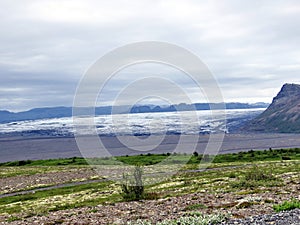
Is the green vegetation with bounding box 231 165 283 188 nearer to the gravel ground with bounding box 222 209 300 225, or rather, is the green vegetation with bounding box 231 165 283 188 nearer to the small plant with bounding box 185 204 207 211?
the small plant with bounding box 185 204 207 211

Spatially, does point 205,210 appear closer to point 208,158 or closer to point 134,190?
point 134,190

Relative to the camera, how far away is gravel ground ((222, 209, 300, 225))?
17.9 metres

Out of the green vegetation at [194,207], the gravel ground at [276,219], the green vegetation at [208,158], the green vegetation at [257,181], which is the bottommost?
Answer: the green vegetation at [208,158]

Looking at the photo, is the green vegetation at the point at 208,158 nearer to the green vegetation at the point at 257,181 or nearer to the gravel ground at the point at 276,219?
the green vegetation at the point at 257,181

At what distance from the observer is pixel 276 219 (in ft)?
61.0

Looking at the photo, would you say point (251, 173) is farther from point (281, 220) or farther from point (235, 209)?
point (281, 220)

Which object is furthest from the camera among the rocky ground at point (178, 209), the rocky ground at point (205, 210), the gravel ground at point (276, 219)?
the rocky ground at point (178, 209)

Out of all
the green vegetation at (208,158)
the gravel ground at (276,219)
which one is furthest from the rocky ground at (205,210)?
the green vegetation at (208,158)

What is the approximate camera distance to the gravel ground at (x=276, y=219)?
17859 millimetres

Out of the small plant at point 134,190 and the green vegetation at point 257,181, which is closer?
the small plant at point 134,190

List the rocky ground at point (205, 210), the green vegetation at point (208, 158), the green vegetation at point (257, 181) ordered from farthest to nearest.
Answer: the green vegetation at point (208, 158) → the green vegetation at point (257, 181) → the rocky ground at point (205, 210)

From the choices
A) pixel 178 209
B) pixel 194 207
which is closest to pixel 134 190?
pixel 178 209

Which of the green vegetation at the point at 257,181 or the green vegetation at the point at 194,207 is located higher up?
the green vegetation at the point at 194,207

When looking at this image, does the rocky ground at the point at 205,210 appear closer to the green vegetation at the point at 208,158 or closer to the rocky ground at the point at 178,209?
the rocky ground at the point at 178,209
